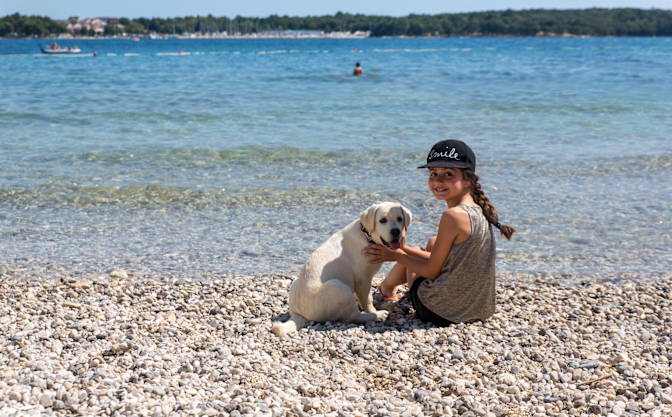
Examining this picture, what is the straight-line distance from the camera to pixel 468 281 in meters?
4.95

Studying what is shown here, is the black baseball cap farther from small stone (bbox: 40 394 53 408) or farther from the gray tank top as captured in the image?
small stone (bbox: 40 394 53 408)

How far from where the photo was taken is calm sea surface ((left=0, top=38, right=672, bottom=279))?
24.2 feet

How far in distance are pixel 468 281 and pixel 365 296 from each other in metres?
0.87

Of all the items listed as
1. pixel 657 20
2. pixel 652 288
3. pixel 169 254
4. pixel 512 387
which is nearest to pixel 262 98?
pixel 169 254

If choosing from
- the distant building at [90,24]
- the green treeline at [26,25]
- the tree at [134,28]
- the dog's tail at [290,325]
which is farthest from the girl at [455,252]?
the tree at [134,28]

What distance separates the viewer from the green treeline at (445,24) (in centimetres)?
16025

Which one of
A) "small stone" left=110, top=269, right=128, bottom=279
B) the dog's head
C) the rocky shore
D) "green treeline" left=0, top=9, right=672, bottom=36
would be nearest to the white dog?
the dog's head

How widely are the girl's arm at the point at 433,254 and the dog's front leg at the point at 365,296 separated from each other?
1.02 ft

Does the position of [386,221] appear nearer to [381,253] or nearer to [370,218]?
[370,218]

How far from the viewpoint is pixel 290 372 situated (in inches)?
164

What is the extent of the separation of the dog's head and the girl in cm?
9

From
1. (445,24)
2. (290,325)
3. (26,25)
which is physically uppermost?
(445,24)

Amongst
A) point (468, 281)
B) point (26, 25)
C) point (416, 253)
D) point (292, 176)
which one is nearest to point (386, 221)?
point (416, 253)

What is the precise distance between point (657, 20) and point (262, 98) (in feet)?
550
